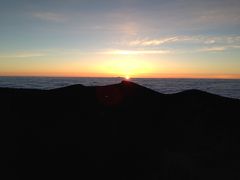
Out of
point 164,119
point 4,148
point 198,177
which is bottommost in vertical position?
point 198,177

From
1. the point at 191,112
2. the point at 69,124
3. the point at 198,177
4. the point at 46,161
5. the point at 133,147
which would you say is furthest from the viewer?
the point at 191,112

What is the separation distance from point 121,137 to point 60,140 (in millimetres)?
1651

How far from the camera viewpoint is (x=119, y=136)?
8016 millimetres

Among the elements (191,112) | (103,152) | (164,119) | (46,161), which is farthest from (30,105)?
(191,112)

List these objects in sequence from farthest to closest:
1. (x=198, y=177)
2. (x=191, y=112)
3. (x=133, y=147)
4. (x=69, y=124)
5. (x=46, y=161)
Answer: (x=191, y=112) < (x=69, y=124) < (x=133, y=147) < (x=46, y=161) < (x=198, y=177)

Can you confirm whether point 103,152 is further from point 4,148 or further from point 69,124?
point 4,148

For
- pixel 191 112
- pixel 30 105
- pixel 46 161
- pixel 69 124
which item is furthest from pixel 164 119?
pixel 30 105

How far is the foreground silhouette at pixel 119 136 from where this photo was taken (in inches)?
277

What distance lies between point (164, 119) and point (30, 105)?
4.21m

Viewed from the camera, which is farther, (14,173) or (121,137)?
(121,137)

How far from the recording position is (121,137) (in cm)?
799

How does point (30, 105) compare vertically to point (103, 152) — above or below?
above

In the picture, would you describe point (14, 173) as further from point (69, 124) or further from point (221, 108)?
point (221, 108)

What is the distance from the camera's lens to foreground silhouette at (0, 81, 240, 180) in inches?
277
